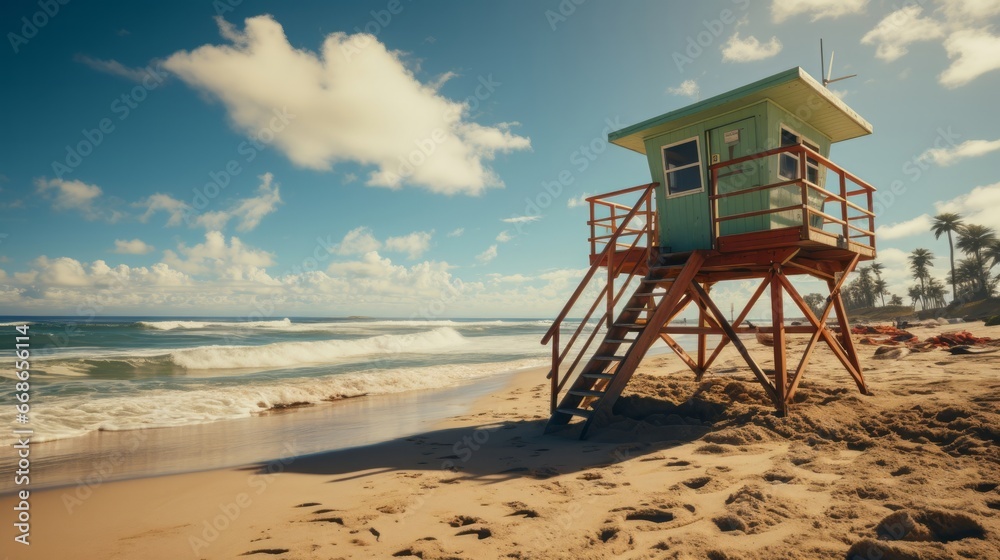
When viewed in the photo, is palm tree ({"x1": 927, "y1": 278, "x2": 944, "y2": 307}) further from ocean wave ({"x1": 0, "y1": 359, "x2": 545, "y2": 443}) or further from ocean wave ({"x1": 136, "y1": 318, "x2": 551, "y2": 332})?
ocean wave ({"x1": 0, "y1": 359, "x2": 545, "y2": 443})

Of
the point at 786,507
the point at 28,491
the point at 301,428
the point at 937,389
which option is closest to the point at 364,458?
the point at 301,428

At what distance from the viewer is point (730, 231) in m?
8.96

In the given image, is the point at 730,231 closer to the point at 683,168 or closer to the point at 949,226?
the point at 683,168

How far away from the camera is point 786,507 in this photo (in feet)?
13.3

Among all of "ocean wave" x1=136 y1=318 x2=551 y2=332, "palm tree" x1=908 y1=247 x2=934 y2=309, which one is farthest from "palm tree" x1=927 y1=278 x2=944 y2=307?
"ocean wave" x1=136 y1=318 x2=551 y2=332

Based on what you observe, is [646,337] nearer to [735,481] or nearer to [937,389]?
[735,481]

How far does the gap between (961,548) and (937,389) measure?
697 centimetres

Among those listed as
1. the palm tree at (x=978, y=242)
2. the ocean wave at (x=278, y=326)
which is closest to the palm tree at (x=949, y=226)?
the palm tree at (x=978, y=242)

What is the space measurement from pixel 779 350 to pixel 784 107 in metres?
4.71

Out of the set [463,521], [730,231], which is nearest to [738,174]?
[730,231]

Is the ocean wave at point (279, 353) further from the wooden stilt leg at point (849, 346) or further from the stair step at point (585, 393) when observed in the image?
the wooden stilt leg at point (849, 346)

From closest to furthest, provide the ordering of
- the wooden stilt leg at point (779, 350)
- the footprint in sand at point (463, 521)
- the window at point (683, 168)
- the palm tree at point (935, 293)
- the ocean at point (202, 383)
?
1. the footprint in sand at point (463, 521)
2. the wooden stilt leg at point (779, 350)
3. the window at point (683, 168)
4. the ocean at point (202, 383)
5. the palm tree at point (935, 293)

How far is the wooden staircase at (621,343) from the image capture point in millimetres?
7523

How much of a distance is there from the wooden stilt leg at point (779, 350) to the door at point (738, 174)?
1.49m
